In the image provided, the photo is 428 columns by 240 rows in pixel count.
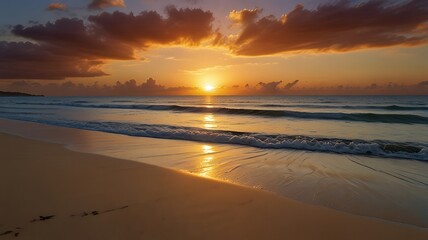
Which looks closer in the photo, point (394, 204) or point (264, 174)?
point (394, 204)

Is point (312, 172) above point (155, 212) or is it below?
below

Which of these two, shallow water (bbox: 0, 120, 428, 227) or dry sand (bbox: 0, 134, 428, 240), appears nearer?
dry sand (bbox: 0, 134, 428, 240)

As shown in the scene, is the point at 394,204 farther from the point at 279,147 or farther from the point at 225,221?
the point at 279,147

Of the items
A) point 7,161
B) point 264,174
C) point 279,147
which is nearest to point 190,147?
point 279,147

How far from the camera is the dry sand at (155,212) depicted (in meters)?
3.05

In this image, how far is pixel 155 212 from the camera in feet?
11.6

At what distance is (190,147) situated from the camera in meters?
9.20

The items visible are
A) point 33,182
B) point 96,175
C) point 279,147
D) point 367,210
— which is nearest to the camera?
point 367,210

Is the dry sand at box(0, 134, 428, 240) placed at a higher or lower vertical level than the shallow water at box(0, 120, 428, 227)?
higher

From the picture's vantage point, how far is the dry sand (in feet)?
10.0

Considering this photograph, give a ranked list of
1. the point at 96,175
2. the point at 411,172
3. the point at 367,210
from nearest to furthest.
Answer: the point at 367,210 < the point at 96,175 < the point at 411,172

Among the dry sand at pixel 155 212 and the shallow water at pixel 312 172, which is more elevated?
the dry sand at pixel 155 212

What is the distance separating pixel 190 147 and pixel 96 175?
4214 millimetres

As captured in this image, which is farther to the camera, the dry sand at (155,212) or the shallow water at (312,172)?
the shallow water at (312,172)
